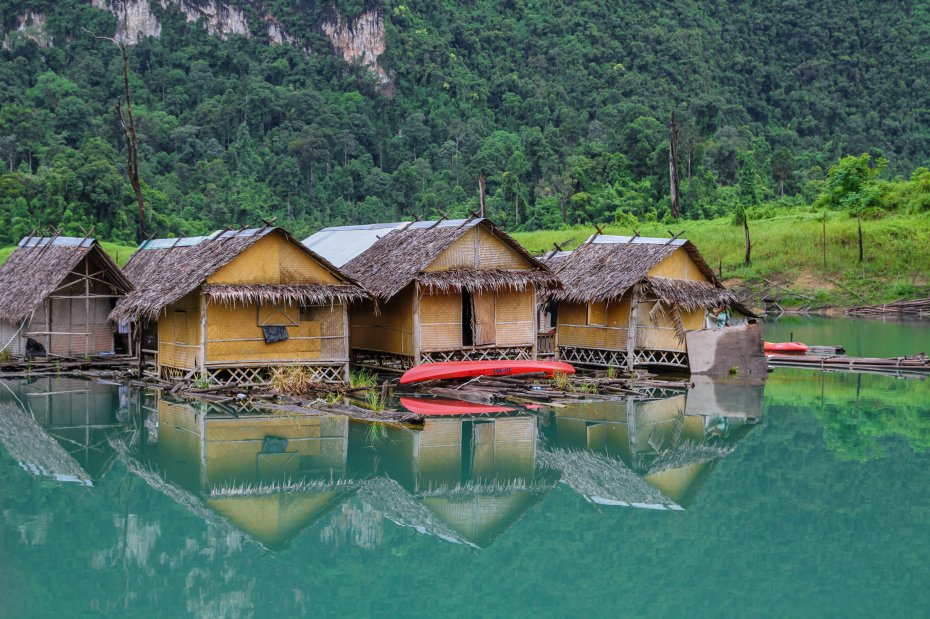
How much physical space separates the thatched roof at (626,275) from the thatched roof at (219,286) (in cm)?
494

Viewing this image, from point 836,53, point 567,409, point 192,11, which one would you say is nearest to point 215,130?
point 192,11

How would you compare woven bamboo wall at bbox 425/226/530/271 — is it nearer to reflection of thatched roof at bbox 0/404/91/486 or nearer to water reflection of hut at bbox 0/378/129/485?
water reflection of hut at bbox 0/378/129/485

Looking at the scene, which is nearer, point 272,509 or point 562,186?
point 272,509

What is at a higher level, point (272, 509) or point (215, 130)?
point (215, 130)

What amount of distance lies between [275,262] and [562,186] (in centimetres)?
3476

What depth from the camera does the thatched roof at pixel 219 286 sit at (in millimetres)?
18125

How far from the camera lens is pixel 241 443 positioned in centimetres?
1455

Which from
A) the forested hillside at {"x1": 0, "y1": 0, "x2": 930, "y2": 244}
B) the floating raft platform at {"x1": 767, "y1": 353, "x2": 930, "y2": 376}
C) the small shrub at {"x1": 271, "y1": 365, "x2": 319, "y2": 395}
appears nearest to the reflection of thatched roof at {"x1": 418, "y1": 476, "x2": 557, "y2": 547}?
the small shrub at {"x1": 271, "y1": 365, "x2": 319, "y2": 395}

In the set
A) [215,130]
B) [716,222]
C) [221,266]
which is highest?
[215,130]

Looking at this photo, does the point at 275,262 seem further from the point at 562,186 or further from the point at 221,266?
the point at 562,186

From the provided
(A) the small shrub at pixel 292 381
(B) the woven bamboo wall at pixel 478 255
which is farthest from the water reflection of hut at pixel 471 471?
(B) the woven bamboo wall at pixel 478 255

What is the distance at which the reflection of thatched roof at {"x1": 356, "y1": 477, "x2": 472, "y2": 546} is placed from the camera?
34.9 feet

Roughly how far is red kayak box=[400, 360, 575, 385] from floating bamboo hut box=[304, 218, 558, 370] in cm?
108

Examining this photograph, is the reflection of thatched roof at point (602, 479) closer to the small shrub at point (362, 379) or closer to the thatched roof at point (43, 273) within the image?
the small shrub at point (362, 379)
